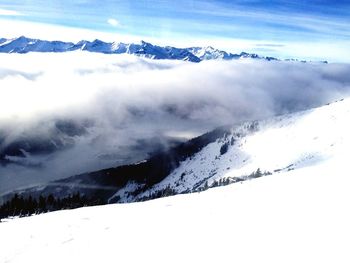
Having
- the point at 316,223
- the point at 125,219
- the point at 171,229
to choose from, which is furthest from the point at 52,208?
the point at 316,223

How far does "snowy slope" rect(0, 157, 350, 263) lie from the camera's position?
974 inches

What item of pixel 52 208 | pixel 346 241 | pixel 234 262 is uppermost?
pixel 346 241

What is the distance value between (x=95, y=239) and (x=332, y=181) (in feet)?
88.3

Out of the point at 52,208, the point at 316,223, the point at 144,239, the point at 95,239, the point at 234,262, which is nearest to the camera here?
the point at 234,262

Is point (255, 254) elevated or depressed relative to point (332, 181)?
elevated

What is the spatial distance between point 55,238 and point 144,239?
9863 millimetres

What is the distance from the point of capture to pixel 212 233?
101ft

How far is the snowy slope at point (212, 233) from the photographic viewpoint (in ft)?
81.1

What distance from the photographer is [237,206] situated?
40.2 meters

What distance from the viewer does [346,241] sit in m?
23.5

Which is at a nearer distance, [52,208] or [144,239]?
[144,239]

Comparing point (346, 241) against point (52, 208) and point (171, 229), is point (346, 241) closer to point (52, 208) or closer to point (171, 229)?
point (171, 229)

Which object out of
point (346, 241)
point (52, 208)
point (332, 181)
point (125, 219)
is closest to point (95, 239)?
point (125, 219)

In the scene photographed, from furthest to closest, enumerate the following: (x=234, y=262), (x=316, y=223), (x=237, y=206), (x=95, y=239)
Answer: (x=237, y=206)
(x=95, y=239)
(x=316, y=223)
(x=234, y=262)
